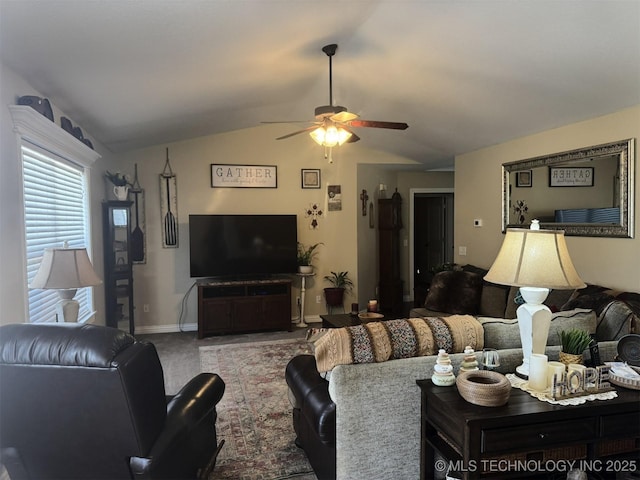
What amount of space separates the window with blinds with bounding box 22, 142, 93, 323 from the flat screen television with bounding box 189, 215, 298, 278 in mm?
1633

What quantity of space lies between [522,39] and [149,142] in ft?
14.4

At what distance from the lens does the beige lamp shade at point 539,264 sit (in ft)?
6.62

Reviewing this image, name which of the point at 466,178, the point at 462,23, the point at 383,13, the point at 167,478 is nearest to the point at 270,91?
the point at 383,13

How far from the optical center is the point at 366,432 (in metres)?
2.05

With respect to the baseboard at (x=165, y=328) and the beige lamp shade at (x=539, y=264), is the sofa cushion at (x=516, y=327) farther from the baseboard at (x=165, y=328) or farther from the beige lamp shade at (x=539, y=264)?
the baseboard at (x=165, y=328)

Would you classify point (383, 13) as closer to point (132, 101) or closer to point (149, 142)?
point (132, 101)

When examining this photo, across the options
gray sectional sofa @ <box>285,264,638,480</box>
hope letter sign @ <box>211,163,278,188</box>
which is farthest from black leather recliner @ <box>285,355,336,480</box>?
hope letter sign @ <box>211,163,278,188</box>

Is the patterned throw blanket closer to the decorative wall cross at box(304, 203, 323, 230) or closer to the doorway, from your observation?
the decorative wall cross at box(304, 203, 323, 230)

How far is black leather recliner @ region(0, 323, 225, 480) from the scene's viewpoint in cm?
148

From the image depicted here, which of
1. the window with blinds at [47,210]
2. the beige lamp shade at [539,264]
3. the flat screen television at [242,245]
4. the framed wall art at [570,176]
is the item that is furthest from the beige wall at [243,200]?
the beige lamp shade at [539,264]

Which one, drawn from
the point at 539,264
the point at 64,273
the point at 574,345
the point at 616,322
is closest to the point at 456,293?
the point at 616,322

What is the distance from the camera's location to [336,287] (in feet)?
21.1

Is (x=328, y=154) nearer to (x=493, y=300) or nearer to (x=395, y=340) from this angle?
(x=493, y=300)

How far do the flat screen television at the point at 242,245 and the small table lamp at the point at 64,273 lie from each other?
3.01m
